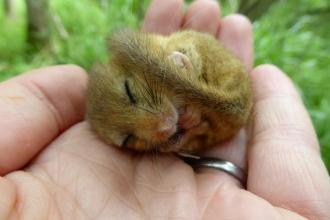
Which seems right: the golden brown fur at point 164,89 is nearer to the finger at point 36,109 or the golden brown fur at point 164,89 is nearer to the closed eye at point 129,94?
the closed eye at point 129,94

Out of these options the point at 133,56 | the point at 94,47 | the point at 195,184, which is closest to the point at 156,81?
the point at 133,56

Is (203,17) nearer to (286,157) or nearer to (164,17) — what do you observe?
(164,17)

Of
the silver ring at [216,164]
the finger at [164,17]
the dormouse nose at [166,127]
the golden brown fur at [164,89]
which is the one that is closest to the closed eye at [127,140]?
the golden brown fur at [164,89]

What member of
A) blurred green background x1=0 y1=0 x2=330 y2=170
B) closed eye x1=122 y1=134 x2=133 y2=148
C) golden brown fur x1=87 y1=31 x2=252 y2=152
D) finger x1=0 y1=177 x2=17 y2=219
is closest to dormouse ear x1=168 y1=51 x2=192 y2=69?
golden brown fur x1=87 y1=31 x2=252 y2=152

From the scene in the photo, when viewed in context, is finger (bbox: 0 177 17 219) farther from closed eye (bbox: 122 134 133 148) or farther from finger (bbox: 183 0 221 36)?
finger (bbox: 183 0 221 36)

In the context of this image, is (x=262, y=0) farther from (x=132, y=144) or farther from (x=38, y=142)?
(x=38, y=142)

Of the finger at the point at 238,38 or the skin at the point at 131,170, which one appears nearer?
the skin at the point at 131,170

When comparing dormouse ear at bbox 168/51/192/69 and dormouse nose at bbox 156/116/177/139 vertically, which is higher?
dormouse ear at bbox 168/51/192/69
